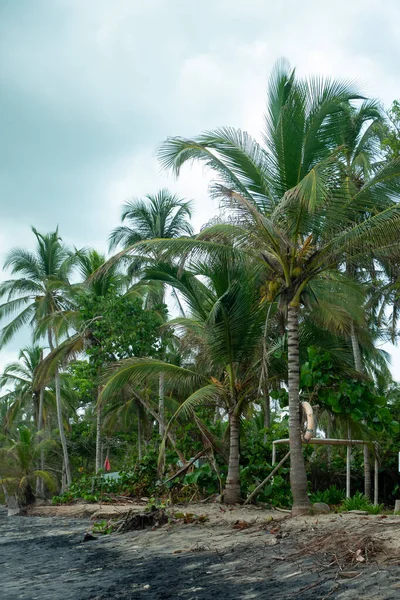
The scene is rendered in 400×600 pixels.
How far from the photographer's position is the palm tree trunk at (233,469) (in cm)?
1348

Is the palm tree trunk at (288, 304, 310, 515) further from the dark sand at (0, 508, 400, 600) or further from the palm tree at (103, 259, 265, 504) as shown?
the palm tree at (103, 259, 265, 504)

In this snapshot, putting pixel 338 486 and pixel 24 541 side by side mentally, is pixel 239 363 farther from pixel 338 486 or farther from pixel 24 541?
pixel 24 541

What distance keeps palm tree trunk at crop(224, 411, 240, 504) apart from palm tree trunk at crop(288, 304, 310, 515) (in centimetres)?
280

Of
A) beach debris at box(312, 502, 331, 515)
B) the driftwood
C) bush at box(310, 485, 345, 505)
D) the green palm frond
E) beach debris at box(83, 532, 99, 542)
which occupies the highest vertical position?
the green palm frond

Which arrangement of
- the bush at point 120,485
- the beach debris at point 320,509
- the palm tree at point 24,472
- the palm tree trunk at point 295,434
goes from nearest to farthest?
the beach debris at point 320,509
the palm tree trunk at point 295,434
the bush at point 120,485
the palm tree at point 24,472

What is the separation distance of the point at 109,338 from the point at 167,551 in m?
11.7

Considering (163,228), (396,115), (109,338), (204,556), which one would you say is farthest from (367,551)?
(163,228)

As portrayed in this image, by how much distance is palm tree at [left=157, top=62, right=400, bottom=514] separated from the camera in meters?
10.6

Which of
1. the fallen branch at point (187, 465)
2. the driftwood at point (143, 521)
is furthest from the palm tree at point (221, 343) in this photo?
the driftwood at point (143, 521)

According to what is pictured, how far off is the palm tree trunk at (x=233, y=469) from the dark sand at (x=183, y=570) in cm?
239

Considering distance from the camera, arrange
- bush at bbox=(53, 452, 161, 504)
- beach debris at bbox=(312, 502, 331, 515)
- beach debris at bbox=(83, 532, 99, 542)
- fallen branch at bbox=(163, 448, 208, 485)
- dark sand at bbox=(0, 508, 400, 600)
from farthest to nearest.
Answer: bush at bbox=(53, 452, 161, 504) < fallen branch at bbox=(163, 448, 208, 485) < beach debris at bbox=(83, 532, 99, 542) < beach debris at bbox=(312, 502, 331, 515) < dark sand at bbox=(0, 508, 400, 600)

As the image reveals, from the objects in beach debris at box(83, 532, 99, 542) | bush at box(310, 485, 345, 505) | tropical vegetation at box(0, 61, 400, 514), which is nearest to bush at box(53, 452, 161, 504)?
tropical vegetation at box(0, 61, 400, 514)

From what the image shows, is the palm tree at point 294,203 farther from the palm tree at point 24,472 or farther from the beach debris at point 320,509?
the palm tree at point 24,472

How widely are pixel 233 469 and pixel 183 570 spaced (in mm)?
6014
